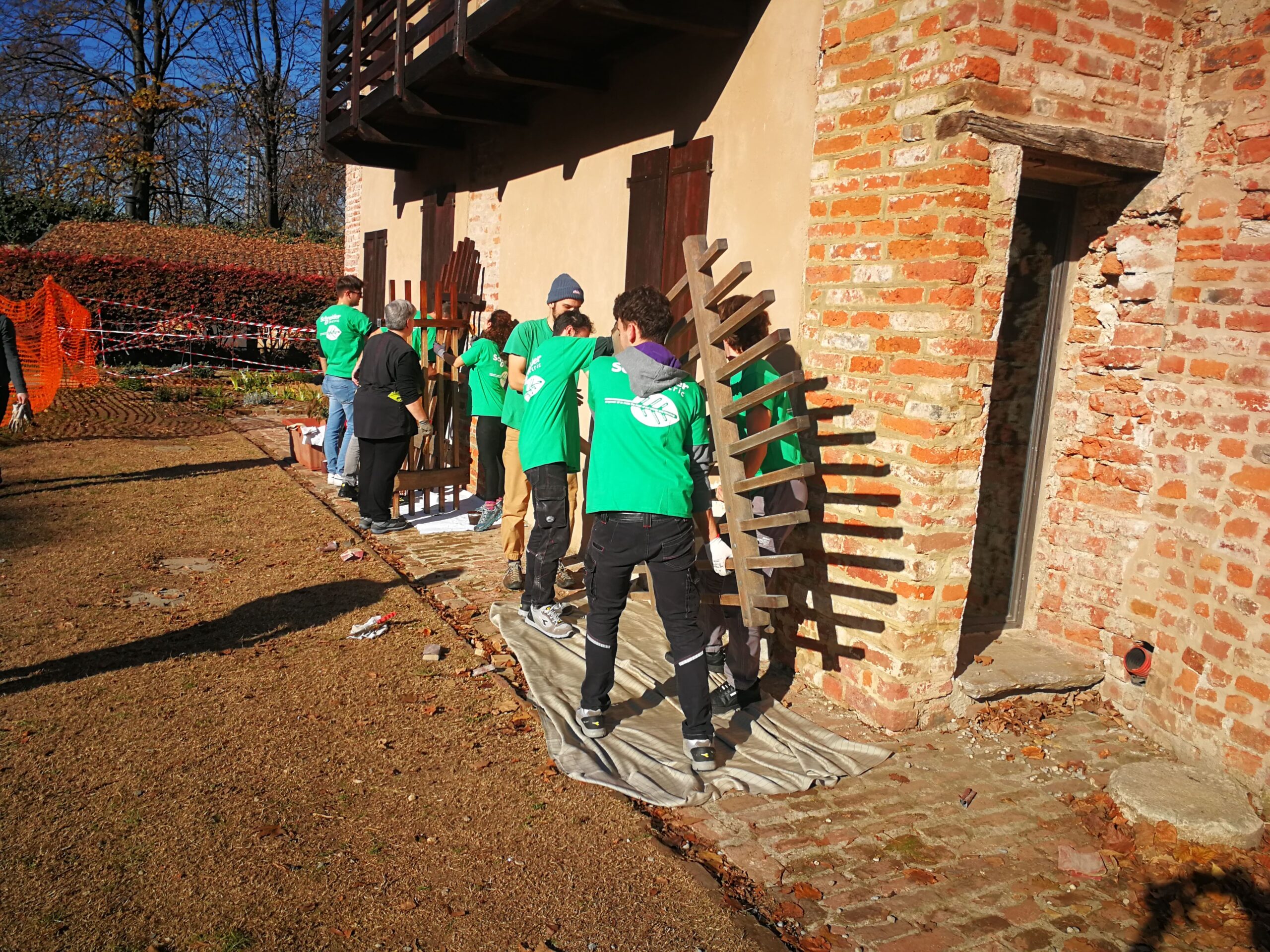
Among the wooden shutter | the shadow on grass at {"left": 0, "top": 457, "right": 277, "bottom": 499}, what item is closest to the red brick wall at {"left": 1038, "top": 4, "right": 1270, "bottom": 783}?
the wooden shutter

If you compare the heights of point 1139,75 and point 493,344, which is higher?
point 1139,75

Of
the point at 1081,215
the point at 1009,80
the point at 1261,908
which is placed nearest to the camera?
the point at 1261,908

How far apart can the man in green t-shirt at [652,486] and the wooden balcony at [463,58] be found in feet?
8.34

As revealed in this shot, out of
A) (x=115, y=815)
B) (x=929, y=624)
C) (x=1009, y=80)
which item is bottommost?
(x=115, y=815)

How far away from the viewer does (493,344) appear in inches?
306

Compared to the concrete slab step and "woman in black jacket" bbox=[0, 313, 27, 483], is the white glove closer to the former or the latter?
the concrete slab step

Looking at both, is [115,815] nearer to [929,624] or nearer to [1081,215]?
[929,624]

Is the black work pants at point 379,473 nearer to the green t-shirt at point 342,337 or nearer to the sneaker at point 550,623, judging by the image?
the green t-shirt at point 342,337

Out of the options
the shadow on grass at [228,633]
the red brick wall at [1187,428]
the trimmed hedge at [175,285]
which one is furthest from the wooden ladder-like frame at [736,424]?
the trimmed hedge at [175,285]

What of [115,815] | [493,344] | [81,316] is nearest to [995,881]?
[115,815]

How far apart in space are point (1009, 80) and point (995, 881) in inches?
136

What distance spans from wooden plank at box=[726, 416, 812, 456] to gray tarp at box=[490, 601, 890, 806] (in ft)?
4.59

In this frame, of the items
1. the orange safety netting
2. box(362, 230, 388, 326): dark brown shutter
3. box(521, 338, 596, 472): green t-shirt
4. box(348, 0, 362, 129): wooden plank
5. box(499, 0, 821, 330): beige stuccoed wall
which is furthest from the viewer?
the orange safety netting

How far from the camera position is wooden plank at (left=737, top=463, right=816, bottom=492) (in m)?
4.02
